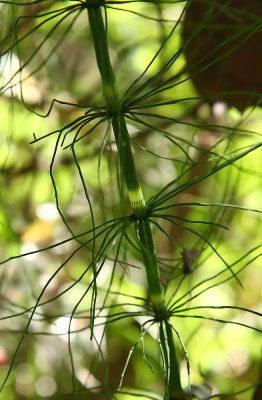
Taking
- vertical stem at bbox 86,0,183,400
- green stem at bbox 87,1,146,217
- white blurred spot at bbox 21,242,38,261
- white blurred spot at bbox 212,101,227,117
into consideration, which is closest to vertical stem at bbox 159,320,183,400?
vertical stem at bbox 86,0,183,400

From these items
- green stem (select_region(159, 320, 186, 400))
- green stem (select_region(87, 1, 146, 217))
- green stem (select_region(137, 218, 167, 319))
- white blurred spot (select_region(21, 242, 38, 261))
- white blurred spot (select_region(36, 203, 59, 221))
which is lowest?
green stem (select_region(159, 320, 186, 400))

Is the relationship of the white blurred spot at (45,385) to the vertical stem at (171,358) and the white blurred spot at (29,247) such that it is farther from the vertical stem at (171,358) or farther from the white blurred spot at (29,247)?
the vertical stem at (171,358)

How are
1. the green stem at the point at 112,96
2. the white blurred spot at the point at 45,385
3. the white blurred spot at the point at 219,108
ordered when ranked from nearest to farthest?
the green stem at the point at 112,96
the white blurred spot at the point at 219,108
the white blurred spot at the point at 45,385

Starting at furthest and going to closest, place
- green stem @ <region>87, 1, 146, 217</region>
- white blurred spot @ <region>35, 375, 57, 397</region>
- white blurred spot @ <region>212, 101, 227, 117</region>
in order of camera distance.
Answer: white blurred spot @ <region>35, 375, 57, 397</region>
white blurred spot @ <region>212, 101, 227, 117</region>
green stem @ <region>87, 1, 146, 217</region>

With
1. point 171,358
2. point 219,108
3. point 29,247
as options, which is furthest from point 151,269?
point 29,247

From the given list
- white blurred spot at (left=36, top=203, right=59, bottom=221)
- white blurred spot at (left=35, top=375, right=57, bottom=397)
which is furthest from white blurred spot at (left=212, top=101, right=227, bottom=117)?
white blurred spot at (left=35, top=375, right=57, bottom=397)

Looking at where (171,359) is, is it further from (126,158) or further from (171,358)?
(126,158)

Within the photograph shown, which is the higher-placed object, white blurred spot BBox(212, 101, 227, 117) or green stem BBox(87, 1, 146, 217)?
white blurred spot BBox(212, 101, 227, 117)

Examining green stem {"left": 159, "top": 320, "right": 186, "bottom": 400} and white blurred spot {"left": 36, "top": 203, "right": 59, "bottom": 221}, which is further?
white blurred spot {"left": 36, "top": 203, "right": 59, "bottom": 221}

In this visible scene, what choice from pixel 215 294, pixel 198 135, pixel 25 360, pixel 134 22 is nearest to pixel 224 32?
pixel 198 135

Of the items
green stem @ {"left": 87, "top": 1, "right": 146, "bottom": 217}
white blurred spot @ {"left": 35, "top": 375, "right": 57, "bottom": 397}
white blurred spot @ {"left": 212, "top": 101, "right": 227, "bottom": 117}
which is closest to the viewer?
green stem @ {"left": 87, "top": 1, "right": 146, "bottom": 217}

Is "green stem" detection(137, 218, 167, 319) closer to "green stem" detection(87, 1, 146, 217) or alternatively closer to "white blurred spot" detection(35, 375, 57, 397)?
"green stem" detection(87, 1, 146, 217)

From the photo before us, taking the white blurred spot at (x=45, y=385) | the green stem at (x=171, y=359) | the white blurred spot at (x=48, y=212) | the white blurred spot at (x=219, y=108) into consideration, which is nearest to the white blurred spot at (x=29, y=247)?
the white blurred spot at (x=48, y=212)

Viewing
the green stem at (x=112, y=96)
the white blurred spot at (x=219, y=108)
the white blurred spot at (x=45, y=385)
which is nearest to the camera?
the green stem at (x=112, y=96)
